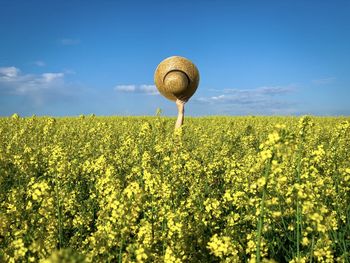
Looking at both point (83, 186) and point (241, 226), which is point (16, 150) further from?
point (241, 226)

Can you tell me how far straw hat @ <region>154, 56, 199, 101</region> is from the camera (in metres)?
16.4

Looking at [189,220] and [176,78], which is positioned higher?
[176,78]

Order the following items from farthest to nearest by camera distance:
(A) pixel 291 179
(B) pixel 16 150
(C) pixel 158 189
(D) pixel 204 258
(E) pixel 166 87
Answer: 1. (E) pixel 166 87
2. (B) pixel 16 150
3. (A) pixel 291 179
4. (C) pixel 158 189
5. (D) pixel 204 258

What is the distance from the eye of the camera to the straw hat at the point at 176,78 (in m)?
16.4

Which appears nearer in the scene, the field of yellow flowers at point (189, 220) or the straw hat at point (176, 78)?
the field of yellow flowers at point (189, 220)

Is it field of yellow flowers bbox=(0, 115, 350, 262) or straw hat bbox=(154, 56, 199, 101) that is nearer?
field of yellow flowers bbox=(0, 115, 350, 262)

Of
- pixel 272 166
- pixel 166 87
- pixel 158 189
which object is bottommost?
pixel 158 189

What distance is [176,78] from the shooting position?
1630 centimetres

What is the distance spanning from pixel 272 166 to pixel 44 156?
26.0 feet

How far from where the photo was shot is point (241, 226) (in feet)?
17.0

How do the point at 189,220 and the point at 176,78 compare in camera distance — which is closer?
the point at 189,220

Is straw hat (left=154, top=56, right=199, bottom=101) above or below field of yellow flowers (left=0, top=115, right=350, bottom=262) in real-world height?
above

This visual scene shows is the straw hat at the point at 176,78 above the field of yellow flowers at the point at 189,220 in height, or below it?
above

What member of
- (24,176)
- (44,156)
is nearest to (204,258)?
(24,176)
